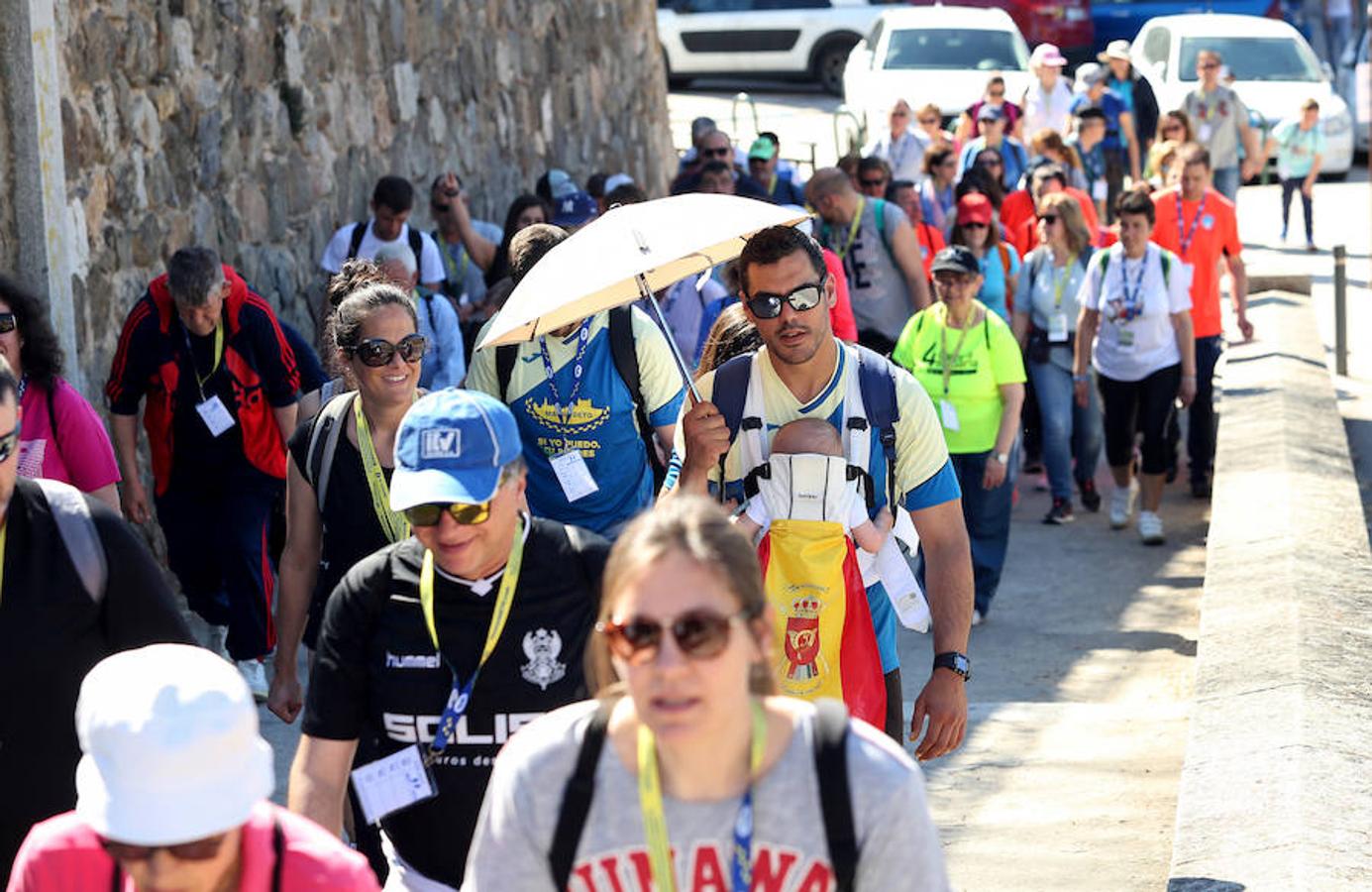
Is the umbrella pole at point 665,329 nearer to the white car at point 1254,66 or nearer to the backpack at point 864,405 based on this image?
the backpack at point 864,405

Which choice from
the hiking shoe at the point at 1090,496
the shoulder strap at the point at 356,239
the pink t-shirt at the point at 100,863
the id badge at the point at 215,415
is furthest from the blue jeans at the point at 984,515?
the pink t-shirt at the point at 100,863

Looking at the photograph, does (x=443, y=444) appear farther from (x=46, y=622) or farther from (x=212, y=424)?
(x=212, y=424)

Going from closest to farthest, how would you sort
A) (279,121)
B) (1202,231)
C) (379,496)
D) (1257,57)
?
(379,496) → (279,121) → (1202,231) → (1257,57)

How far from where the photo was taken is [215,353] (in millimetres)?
7754

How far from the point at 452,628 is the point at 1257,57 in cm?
2216

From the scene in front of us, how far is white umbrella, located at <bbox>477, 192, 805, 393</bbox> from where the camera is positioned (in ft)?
16.5

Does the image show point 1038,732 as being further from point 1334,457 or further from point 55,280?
point 55,280

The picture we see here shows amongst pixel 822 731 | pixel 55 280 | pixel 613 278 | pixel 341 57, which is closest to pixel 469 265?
pixel 341 57

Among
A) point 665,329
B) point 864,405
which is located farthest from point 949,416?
point 864,405

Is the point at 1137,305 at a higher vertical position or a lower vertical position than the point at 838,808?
lower

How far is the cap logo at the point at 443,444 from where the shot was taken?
3.82 m

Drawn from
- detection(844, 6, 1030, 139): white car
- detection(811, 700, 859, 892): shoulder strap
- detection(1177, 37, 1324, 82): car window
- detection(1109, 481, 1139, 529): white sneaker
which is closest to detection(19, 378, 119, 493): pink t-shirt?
detection(811, 700, 859, 892): shoulder strap

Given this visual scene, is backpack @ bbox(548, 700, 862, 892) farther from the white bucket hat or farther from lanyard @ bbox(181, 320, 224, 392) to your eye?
lanyard @ bbox(181, 320, 224, 392)

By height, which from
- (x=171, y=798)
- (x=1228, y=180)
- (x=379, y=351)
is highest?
(x=379, y=351)
